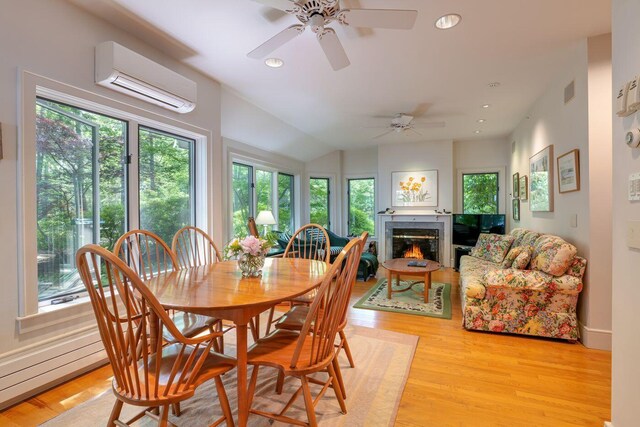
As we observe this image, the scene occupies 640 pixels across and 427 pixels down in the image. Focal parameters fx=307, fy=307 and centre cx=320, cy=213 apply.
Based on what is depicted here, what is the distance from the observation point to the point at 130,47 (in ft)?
8.20

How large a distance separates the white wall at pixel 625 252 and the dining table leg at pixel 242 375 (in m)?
1.72

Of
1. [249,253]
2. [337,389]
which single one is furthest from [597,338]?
[249,253]

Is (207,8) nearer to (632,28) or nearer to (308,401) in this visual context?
(632,28)

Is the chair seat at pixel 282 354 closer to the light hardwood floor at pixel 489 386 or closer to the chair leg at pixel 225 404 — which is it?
the chair leg at pixel 225 404

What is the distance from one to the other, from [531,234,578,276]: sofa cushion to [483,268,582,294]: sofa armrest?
0.07 m

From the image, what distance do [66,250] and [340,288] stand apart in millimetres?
2159

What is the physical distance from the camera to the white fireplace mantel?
6.17 meters

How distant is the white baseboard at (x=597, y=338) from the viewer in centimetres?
259

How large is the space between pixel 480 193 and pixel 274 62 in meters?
5.14

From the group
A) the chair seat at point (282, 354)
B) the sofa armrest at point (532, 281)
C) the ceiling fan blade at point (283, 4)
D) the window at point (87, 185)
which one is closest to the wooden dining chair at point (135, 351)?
the chair seat at point (282, 354)

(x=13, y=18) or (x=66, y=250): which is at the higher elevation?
(x=13, y=18)

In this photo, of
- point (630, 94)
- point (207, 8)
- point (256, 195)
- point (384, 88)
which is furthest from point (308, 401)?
point (256, 195)

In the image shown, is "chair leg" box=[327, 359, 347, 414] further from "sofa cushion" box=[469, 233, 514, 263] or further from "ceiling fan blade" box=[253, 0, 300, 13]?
"sofa cushion" box=[469, 233, 514, 263]

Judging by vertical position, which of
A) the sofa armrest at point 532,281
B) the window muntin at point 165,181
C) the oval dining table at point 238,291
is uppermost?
the window muntin at point 165,181
